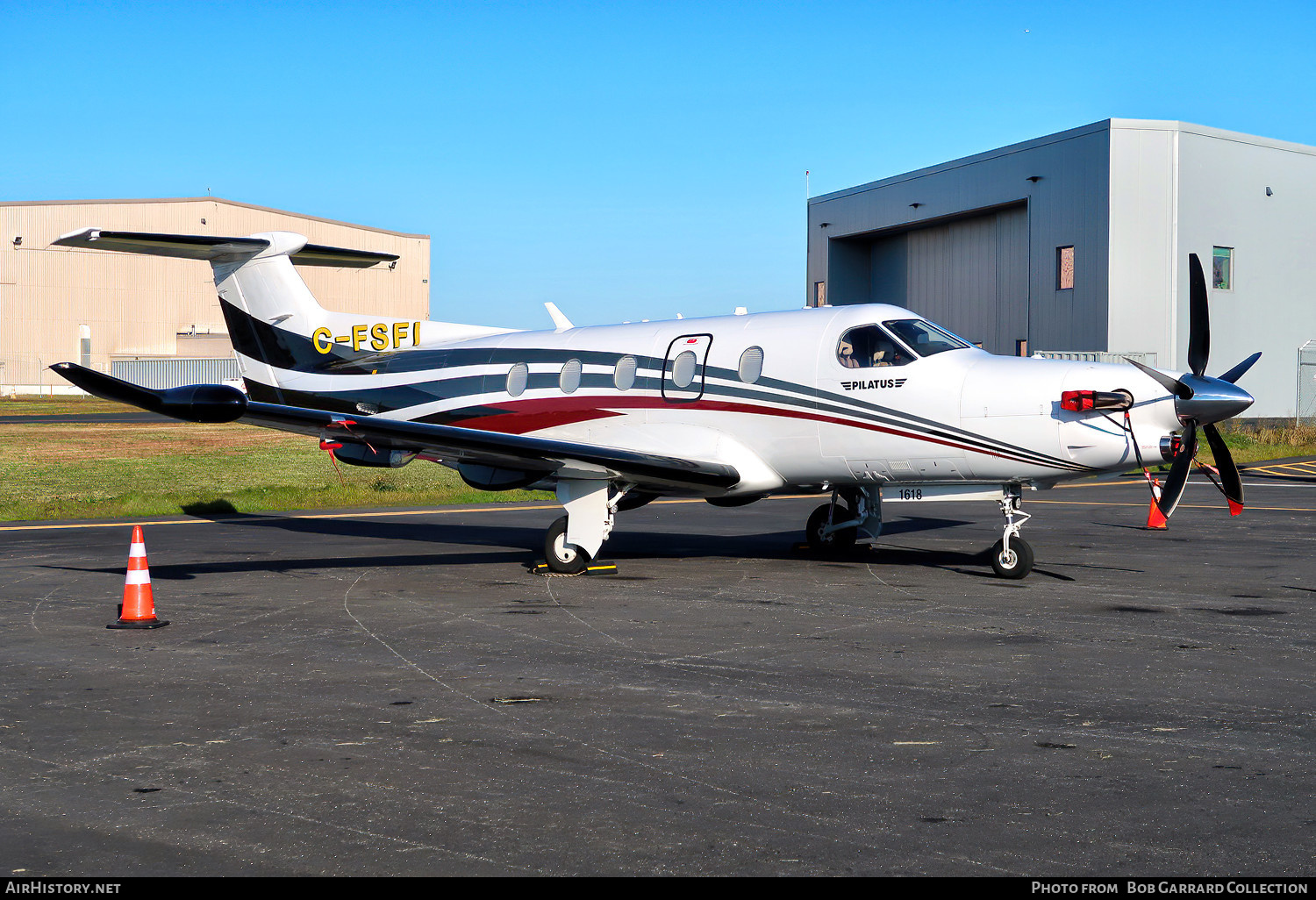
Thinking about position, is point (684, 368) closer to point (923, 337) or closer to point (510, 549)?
point (923, 337)

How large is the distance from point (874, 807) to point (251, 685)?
4.42 m

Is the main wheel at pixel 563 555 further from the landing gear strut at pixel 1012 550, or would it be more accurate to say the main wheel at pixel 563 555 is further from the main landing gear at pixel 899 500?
the landing gear strut at pixel 1012 550

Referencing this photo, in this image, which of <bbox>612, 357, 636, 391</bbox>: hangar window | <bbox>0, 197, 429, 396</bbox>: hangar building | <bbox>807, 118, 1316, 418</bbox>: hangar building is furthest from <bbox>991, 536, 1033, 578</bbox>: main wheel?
<bbox>0, 197, 429, 396</bbox>: hangar building

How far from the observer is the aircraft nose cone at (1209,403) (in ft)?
36.5

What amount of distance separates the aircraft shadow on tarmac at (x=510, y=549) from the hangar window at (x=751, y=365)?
259cm

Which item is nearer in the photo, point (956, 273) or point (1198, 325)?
point (1198, 325)

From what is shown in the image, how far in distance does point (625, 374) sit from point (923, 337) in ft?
12.4

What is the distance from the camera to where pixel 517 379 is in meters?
15.3

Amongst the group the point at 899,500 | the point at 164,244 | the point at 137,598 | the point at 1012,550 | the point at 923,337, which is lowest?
the point at 137,598

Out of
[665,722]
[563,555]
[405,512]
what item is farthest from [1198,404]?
[405,512]

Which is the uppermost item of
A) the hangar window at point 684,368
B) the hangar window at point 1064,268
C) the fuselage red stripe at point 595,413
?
the hangar window at point 1064,268

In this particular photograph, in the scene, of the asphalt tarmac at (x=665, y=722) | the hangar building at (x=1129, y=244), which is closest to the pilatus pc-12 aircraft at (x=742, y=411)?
the asphalt tarmac at (x=665, y=722)

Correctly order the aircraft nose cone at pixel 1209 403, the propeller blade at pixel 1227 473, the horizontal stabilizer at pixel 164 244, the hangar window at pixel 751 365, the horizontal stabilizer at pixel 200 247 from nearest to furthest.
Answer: the aircraft nose cone at pixel 1209 403
the propeller blade at pixel 1227 473
the hangar window at pixel 751 365
the horizontal stabilizer at pixel 164 244
the horizontal stabilizer at pixel 200 247

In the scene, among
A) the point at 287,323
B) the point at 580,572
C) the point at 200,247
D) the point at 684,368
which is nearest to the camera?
the point at 580,572
